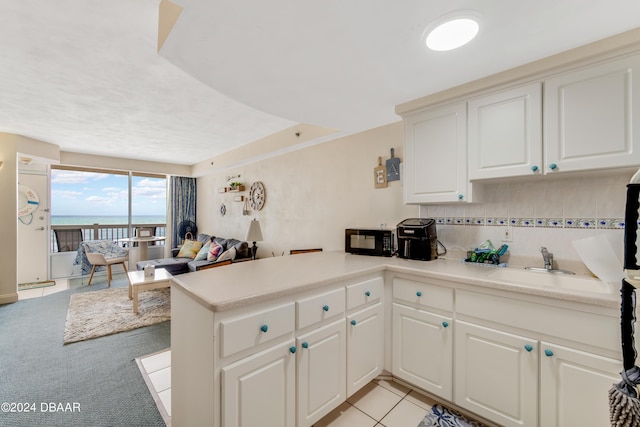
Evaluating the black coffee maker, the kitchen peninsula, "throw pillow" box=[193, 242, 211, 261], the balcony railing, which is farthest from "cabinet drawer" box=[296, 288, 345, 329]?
the balcony railing

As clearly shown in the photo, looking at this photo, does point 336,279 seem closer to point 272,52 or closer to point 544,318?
point 544,318

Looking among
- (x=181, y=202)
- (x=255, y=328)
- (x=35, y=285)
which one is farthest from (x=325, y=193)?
(x=35, y=285)

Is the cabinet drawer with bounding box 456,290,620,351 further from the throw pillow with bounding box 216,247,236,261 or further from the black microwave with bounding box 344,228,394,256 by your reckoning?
the throw pillow with bounding box 216,247,236,261

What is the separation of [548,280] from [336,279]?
125 centimetres

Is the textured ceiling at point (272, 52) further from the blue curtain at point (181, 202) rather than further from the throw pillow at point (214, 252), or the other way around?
the blue curtain at point (181, 202)

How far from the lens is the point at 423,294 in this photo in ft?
5.75

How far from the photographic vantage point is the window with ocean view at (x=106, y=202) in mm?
5395

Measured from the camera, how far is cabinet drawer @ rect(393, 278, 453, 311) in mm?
1654

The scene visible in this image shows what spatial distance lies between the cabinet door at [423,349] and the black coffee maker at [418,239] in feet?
1.49

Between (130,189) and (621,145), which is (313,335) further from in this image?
(130,189)

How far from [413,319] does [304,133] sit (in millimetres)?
2476

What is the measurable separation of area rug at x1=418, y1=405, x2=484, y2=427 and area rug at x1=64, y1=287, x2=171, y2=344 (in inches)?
118

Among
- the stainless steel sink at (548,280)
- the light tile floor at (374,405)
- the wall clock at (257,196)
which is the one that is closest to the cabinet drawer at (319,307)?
the light tile floor at (374,405)

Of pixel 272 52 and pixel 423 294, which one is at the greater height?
pixel 272 52
